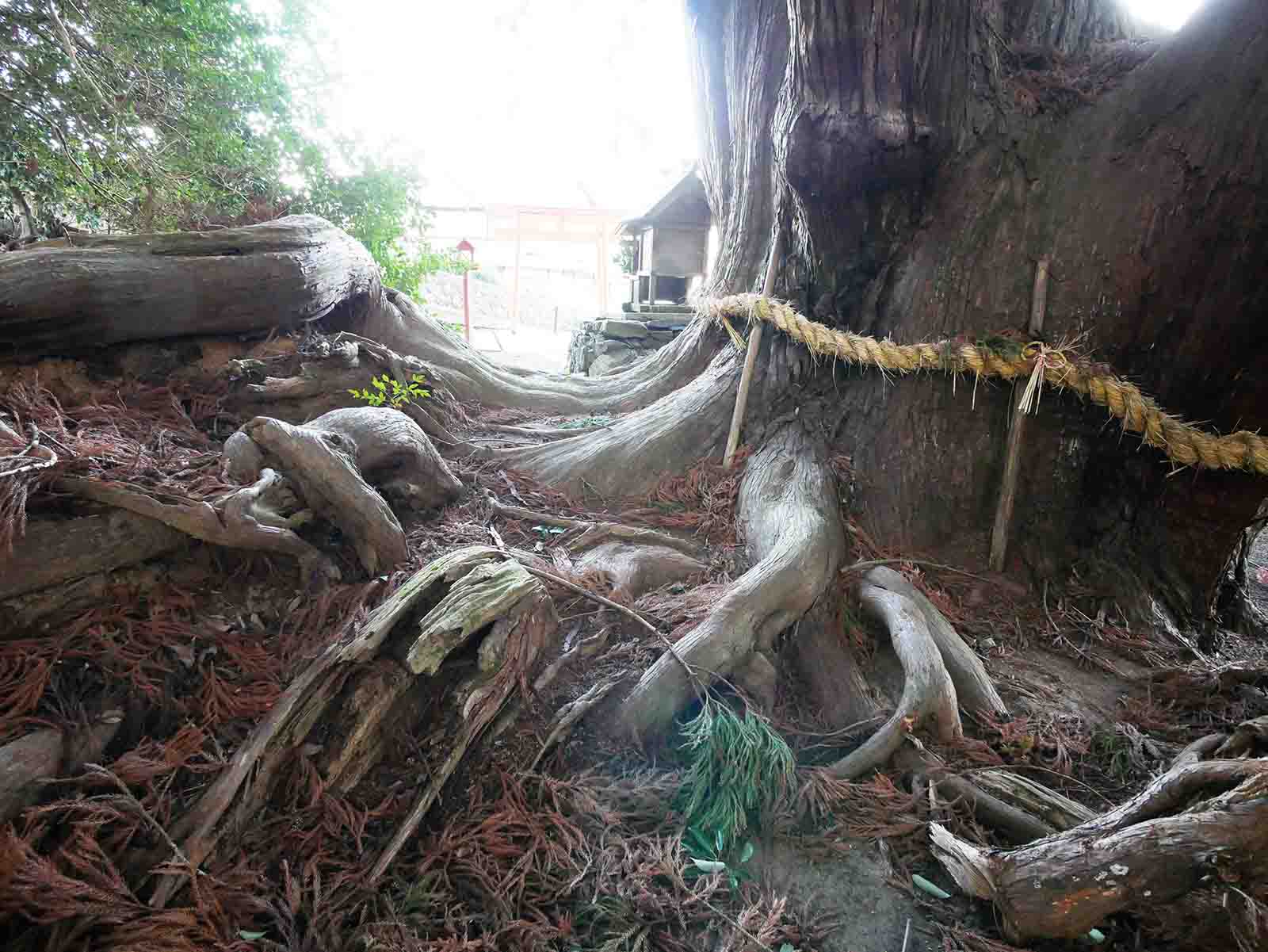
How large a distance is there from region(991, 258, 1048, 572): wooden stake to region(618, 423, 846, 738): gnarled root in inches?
29.5

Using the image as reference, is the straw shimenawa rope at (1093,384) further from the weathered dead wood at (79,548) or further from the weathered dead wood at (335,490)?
the weathered dead wood at (79,548)

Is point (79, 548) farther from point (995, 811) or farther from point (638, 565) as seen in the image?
point (995, 811)

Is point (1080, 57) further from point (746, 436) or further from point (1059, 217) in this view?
point (746, 436)

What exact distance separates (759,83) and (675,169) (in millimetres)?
9629

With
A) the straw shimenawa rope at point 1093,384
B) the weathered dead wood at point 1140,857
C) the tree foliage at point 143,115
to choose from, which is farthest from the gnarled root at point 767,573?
the tree foliage at point 143,115

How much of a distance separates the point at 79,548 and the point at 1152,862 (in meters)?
2.63

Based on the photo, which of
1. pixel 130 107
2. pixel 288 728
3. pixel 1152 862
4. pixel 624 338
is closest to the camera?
pixel 1152 862

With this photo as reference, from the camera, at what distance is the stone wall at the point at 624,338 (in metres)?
7.32

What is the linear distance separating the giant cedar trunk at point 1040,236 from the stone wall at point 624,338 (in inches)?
165

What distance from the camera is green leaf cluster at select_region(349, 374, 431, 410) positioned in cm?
302

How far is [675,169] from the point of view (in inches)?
500

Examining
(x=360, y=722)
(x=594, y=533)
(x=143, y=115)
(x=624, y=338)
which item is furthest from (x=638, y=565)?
(x=624, y=338)

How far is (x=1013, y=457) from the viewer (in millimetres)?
2867

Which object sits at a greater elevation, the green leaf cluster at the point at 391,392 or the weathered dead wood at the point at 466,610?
the green leaf cluster at the point at 391,392
